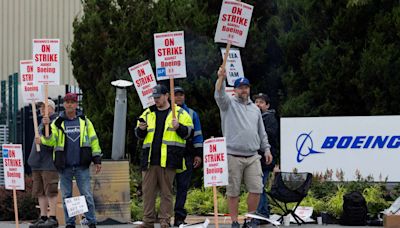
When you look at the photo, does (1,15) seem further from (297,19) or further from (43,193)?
(43,193)

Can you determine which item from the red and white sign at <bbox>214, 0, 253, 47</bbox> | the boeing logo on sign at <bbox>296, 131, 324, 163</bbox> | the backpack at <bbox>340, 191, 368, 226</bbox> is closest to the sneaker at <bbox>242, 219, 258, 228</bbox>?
the red and white sign at <bbox>214, 0, 253, 47</bbox>

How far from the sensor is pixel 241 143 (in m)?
12.2

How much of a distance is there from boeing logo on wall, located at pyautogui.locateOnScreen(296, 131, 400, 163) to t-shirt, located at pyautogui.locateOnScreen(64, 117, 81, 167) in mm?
5303

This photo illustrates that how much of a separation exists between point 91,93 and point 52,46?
9.19 meters

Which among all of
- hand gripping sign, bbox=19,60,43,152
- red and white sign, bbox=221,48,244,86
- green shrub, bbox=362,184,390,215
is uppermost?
red and white sign, bbox=221,48,244,86

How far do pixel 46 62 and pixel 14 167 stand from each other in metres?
1.73

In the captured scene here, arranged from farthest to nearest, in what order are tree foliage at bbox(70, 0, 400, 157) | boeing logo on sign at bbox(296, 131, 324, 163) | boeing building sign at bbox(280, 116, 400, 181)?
tree foliage at bbox(70, 0, 400, 157) < boeing logo on sign at bbox(296, 131, 324, 163) < boeing building sign at bbox(280, 116, 400, 181)

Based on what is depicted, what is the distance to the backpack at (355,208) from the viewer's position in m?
14.6

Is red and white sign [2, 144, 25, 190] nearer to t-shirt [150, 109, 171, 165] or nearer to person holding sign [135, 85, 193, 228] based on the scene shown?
person holding sign [135, 85, 193, 228]

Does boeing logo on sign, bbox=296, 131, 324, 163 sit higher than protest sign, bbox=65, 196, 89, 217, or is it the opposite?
boeing logo on sign, bbox=296, 131, 324, 163

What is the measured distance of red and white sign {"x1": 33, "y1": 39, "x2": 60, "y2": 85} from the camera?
45.2 feet

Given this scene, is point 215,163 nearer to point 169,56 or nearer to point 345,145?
point 169,56

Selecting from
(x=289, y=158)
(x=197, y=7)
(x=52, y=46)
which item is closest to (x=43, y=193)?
(x=52, y=46)

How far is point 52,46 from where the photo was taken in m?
13.8
